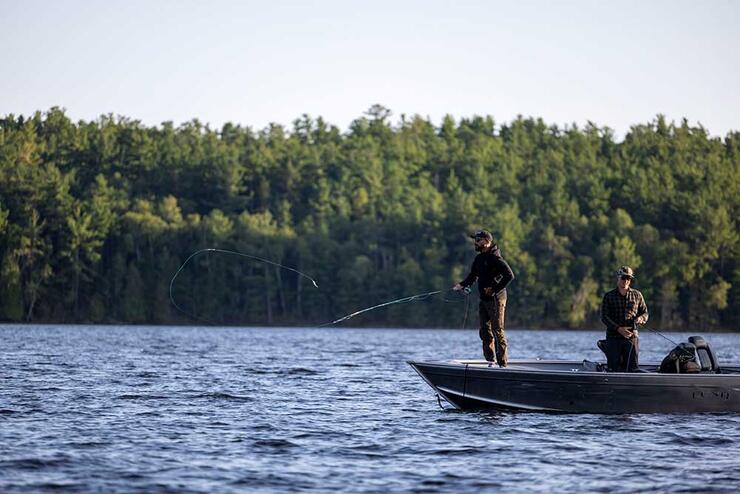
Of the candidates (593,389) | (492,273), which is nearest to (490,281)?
(492,273)

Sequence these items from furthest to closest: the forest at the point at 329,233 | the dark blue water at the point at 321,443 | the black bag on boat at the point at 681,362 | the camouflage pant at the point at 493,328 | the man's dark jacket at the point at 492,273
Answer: the forest at the point at 329,233, the black bag on boat at the point at 681,362, the camouflage pant at the point at 493,328, the man's dark jacket at the point at 492,273, the dark blue water at the point at 321,443

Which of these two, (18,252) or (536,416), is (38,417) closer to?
(536,416)

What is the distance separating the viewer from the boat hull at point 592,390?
19.8 m

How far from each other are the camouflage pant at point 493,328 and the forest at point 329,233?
7858 centimetres

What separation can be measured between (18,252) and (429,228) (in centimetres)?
3475

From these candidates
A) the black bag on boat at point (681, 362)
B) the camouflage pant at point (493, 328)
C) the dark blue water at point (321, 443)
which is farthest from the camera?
the black bag on boat at point (681, 362)

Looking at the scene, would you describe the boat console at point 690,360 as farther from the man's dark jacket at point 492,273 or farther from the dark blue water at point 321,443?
the man's dark jacket at point 492,273

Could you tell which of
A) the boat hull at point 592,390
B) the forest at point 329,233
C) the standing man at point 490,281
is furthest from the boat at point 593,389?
the forest at point 329,233

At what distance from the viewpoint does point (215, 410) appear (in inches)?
843

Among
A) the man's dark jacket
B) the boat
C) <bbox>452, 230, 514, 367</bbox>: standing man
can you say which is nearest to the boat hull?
the boat

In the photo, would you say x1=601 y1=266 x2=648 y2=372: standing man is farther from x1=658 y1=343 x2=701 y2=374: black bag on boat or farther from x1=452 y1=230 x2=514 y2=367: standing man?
x1=452 y1=230 x2=514 y2=367: standing man

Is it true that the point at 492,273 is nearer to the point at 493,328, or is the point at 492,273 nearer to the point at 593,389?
the point at 493,328

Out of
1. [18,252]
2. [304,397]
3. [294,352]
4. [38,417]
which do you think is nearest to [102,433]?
[38,417]

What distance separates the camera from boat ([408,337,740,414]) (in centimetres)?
1977
